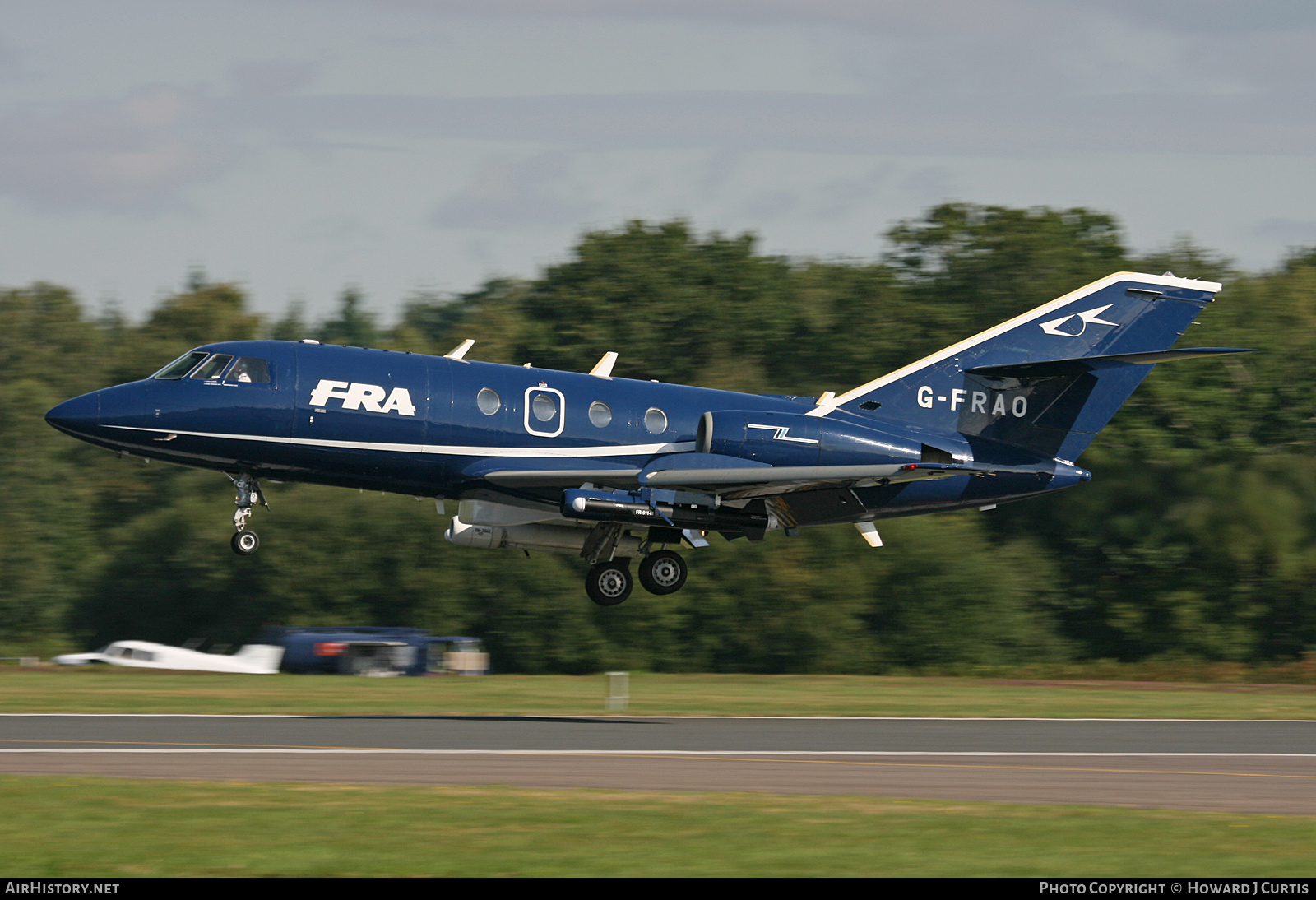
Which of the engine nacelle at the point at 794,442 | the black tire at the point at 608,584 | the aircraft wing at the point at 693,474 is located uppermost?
the engine nacelle at the point at 794,442

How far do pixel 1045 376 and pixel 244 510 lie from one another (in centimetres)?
1411

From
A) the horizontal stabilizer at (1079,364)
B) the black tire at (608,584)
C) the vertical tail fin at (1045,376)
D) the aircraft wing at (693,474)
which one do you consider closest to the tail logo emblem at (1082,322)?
the vertical tail fin at (1045,376)

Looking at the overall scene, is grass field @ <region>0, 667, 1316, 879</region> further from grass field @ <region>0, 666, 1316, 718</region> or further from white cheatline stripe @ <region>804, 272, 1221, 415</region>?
white cheatline stripe @ <region>804, 272, 1221, 415</region>

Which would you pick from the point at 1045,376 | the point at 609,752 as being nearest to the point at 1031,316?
the point at 1045,376

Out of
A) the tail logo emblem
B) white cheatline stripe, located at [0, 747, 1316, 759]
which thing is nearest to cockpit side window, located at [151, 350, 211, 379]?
white cheatline stripe, located at [0, 747, 1316, 759]

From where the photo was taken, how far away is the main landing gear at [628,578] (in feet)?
88.7

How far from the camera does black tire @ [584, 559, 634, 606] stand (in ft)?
88.6

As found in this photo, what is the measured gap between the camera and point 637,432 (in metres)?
→ 25.4

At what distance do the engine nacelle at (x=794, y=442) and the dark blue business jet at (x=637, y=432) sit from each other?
0.03m

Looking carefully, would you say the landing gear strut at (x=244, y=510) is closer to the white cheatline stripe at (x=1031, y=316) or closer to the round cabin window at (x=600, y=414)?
the round cabin window at (x=600, y=414)

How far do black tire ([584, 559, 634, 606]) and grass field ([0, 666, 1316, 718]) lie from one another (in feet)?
9.21

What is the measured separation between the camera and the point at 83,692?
31.5m
